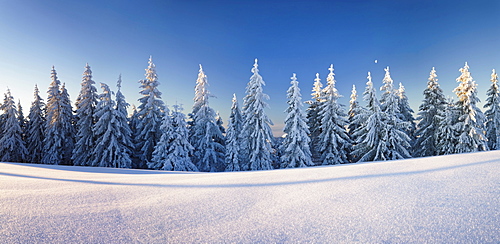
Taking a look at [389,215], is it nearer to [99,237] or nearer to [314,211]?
[314,211]

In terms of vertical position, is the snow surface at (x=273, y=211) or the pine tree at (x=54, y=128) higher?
the pine tree at (x=54, y=128)

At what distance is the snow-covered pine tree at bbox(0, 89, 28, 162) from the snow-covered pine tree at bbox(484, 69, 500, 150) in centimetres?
5355

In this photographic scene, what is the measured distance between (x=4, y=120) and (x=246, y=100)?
3184 centimetres

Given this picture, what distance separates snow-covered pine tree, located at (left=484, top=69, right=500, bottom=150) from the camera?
23.0 metres

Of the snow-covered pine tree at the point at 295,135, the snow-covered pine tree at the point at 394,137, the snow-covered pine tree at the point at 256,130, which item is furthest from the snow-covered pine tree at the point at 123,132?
the snow-covered pine tree at the point at 394,137

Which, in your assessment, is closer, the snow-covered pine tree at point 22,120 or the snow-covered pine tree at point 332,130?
the snow-covered pine tree at point 332,130

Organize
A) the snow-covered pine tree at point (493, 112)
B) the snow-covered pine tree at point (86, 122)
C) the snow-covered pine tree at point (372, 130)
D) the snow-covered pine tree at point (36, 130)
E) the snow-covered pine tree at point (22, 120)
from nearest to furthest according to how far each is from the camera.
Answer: the snow-covered pine tree at point (372, 130)
the snow-covered pine tree at point (86, 122)
the snow-covered pine tree at point (493, 112)
the snow-covered pine tree at point (36, 130)
the snow-covered pine tree at point (22, 120)

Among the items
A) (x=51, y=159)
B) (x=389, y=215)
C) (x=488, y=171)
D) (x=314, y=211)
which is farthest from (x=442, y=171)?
(x=51, y=159)

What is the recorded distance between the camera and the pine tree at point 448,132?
19.3 m

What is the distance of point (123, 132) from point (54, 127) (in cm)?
920

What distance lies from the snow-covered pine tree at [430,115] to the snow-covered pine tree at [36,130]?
43.3 metres

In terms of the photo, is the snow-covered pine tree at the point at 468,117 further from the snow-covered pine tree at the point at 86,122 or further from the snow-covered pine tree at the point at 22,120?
the snow-covered pine tree at the point at 22,120

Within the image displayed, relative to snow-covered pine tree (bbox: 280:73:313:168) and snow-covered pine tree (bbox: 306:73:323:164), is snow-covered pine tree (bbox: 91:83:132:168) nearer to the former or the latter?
snow-covered pine tree (bbox: 280:73:313:168)

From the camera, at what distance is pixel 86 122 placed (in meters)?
21.7
